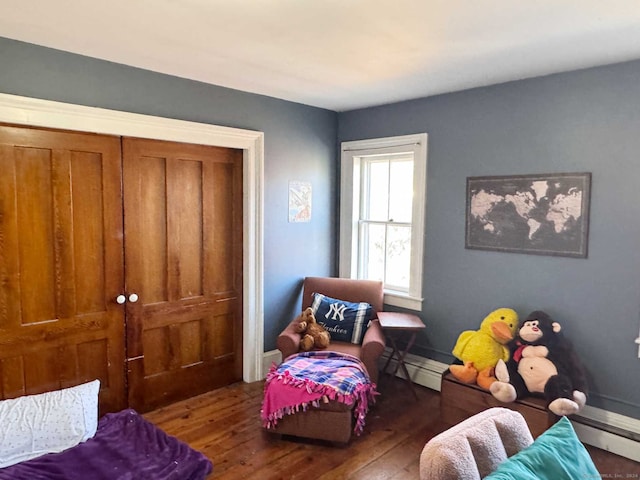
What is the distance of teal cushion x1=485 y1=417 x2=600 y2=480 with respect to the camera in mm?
1271

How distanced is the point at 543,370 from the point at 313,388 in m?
1.42

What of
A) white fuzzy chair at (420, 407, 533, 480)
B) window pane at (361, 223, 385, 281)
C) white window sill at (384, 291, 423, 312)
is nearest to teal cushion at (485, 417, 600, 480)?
white fuzzy chair at (420, 407, 533, 480)

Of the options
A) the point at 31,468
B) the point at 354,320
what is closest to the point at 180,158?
the point at 354,320

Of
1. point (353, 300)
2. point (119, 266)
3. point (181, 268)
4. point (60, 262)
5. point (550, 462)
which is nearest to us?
point (550, 462)

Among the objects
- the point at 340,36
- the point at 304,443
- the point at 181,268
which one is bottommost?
the point at 304,443

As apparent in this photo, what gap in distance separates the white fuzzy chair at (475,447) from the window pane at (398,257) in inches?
90.3

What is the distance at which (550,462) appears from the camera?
1.34 metres

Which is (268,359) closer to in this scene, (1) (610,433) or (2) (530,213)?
(2) (530,213)

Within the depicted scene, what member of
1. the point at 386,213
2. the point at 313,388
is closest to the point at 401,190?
the point at 386,213

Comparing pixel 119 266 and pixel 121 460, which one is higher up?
pixel 119 266

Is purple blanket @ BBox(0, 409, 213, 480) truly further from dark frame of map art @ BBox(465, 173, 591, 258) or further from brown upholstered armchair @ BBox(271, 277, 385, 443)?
dark frame of map art @ BBox(465, 173, 591, 258)

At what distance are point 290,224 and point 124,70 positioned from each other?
1723 millimetres

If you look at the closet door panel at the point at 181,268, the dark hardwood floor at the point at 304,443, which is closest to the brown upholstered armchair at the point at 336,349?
the dark hardwood floor at the point at 304,443

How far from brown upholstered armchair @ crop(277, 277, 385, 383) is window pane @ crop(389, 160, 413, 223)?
664 mm
